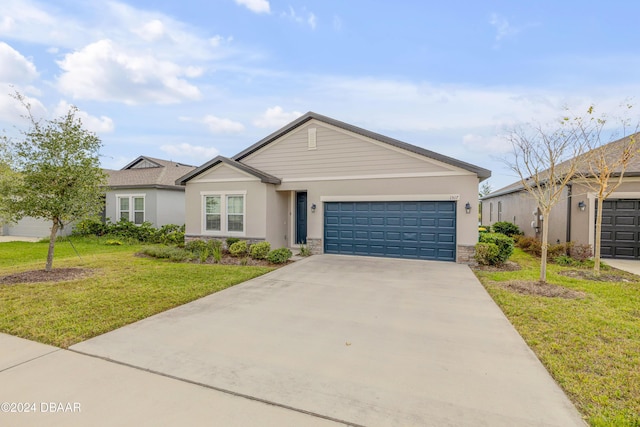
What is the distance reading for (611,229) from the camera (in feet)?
36.0

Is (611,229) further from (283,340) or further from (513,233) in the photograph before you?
(283,340)

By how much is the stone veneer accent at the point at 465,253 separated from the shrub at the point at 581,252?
11.8 feet

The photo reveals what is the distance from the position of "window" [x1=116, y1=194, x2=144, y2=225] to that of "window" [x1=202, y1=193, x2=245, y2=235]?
6.61 m

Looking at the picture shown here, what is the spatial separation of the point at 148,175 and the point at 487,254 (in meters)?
17.8

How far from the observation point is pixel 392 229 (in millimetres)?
11031

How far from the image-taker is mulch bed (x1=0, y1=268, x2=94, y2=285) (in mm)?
7417

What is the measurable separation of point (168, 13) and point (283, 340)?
1148 centimetres

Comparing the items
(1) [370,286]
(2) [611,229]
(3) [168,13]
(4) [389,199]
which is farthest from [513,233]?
(3) [168,13]

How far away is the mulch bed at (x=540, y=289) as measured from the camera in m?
6.30

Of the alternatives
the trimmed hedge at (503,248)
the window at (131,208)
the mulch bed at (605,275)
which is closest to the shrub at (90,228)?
the window at (131,208)

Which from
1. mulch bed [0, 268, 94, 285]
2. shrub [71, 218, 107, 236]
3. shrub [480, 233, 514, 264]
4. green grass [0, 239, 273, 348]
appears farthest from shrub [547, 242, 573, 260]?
shrub [71, 218, 107, 236]

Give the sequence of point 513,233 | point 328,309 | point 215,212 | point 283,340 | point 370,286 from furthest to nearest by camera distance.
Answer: point 513,233, point 215,212, point 370,286, point 328,309, point 283,340

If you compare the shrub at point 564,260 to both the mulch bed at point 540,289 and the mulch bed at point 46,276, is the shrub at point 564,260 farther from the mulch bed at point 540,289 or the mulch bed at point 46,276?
the mulch bed at point 46,276

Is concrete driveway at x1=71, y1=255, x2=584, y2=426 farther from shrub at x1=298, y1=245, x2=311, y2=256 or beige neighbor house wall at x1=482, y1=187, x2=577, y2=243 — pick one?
beige neighbor house wall at x1=482, y1=187, x2=577, y2=243
